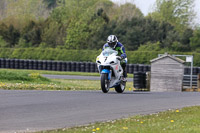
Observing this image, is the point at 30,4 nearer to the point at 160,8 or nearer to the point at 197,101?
the point at 160,8

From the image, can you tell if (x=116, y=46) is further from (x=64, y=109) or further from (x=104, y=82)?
(x=64, y=109)

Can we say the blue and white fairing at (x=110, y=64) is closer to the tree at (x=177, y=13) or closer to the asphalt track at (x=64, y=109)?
the asphalt track at (x=64, y=109)

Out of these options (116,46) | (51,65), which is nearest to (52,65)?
(51,65)

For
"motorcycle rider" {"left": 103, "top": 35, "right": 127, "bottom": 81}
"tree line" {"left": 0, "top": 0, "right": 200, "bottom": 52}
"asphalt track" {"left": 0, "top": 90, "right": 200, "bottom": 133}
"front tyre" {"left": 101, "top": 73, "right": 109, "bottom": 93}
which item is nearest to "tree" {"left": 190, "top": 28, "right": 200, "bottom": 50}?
"tree line" {"left": 0, "top": 0, "right": 200, "bottom": 52}

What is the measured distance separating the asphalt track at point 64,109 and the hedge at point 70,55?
3959 cm

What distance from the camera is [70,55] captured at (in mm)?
56688

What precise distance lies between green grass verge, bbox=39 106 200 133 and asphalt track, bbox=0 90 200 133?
0.45 meters

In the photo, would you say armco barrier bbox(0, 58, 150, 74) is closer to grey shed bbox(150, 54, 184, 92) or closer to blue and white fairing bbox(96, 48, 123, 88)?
grey shed bbox(150, 54, 184, 92)

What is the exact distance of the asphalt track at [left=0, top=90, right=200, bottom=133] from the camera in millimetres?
8812

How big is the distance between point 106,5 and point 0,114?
85809mm

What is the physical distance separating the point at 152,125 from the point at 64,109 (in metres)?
2.43

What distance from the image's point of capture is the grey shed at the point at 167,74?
29.1m

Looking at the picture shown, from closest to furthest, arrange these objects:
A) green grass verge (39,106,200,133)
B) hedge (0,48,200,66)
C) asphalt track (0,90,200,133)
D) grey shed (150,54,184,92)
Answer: green grass verge (39,106,200,133) < asphalt track (0,90,200,133) < grey shed (150,54,184,92) < hedge (0,48,200,66)

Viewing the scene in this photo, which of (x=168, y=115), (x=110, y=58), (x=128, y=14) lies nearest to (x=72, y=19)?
(x=128, y=14)
